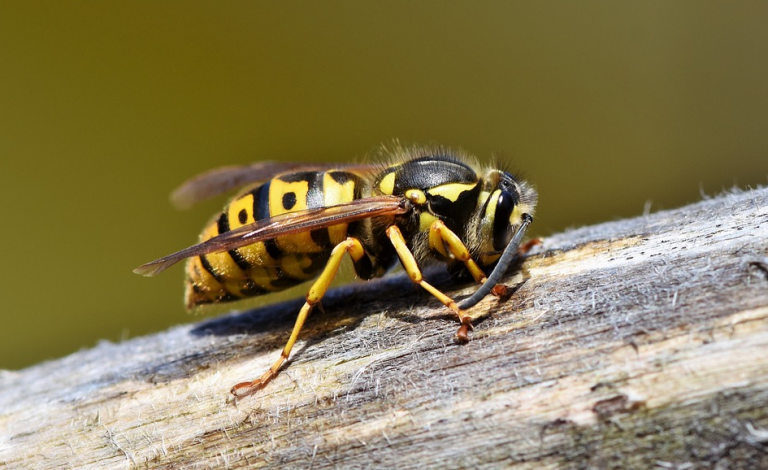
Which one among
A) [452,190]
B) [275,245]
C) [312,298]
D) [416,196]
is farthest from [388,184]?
[312,298]

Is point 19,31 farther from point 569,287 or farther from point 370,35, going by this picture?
point 569,287

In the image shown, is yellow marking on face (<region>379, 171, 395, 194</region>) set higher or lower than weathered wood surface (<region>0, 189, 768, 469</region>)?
higher

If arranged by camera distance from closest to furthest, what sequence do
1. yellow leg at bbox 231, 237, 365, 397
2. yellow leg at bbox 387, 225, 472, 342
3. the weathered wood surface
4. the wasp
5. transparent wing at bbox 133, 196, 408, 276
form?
the weathered wood surface
yellow leg at bbox 387, 225, 472, 342
yellow leg at bbox 231, 237, 365, 397
transparent wing at bbox 133, 196, 408, 276
the wasp

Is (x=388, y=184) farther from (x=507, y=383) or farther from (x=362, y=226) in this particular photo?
(x=507, y=383)

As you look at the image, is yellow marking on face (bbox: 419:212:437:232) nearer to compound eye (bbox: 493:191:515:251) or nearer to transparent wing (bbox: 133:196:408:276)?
transparent wing (bbox: 133:196:408:276)

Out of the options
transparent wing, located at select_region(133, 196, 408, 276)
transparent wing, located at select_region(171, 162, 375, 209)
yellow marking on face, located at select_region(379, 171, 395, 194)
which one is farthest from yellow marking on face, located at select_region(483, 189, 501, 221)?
transparent wing, located at select_region(171, 162, 375, 209)

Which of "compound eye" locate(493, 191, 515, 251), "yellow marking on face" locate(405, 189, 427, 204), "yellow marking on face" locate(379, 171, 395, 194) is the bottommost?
"compound eye" locate(493, 191, 515, 251)

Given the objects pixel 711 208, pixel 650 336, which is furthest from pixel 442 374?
pixel 711 208
